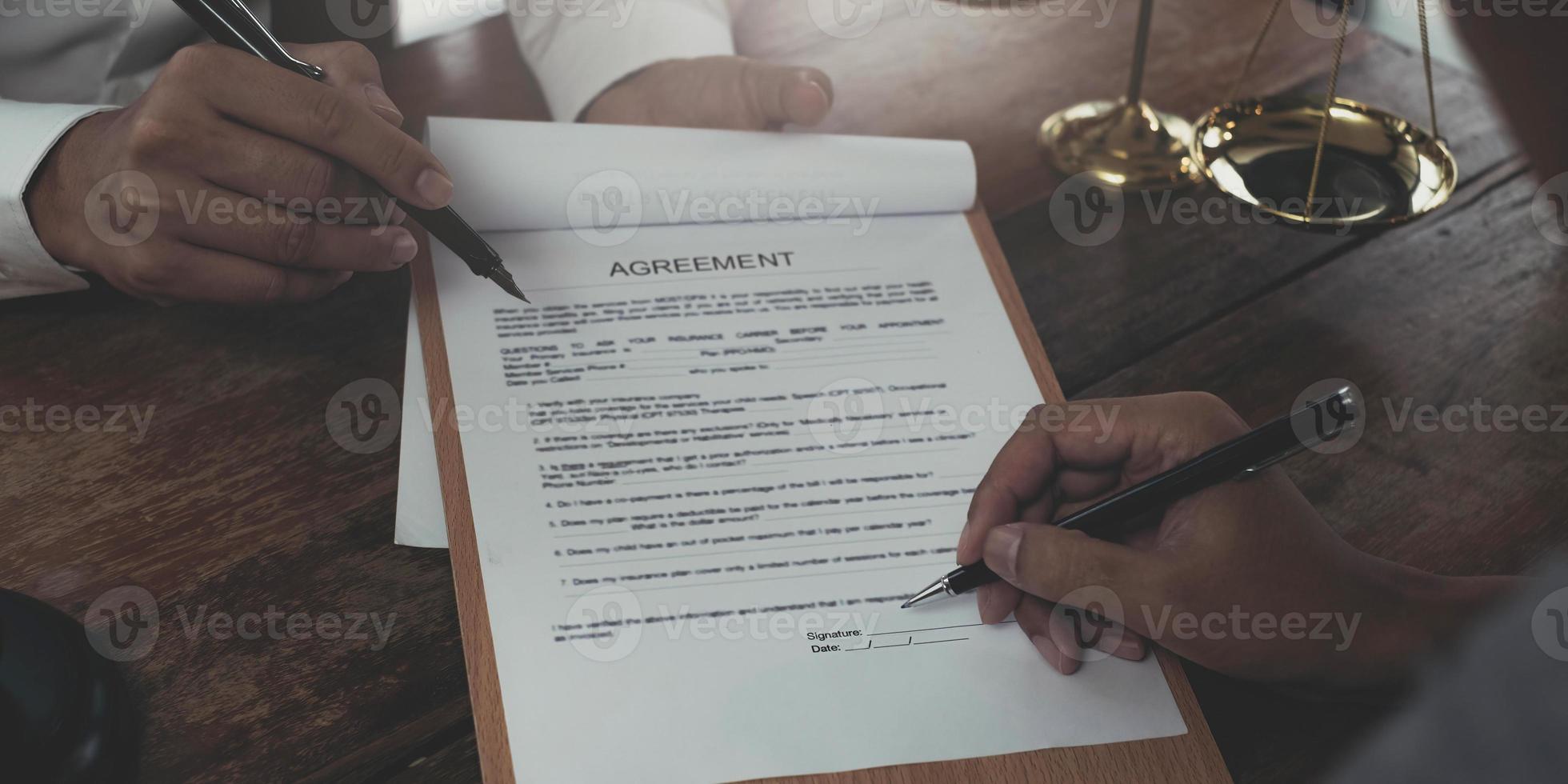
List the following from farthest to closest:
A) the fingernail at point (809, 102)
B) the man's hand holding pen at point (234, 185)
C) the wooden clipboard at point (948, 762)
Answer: the fingernail at point (809, 102) < the man's hand holding pen at point (234, 185) < the wooden clipboard at point (948, 762)

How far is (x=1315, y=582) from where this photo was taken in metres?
0.54

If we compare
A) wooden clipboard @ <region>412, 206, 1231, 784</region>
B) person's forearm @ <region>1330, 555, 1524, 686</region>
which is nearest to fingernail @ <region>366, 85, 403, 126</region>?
wooden clipboard @ <region>412, 206, 1231, 784</region>

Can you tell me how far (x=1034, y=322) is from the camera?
75 centimetres

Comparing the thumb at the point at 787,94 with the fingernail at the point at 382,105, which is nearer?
the fingernail at the point at 382,105

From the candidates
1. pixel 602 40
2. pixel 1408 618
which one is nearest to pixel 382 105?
pixel 602 40

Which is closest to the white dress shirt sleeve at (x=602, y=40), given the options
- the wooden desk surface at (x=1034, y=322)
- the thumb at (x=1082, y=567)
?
the wooden desk surface at (x=1034, y=322)

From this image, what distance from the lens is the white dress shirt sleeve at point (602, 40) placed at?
3.09 feet

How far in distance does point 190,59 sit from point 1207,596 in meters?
0.63

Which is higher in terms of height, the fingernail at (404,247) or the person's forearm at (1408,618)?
the fingernail at (404,247)

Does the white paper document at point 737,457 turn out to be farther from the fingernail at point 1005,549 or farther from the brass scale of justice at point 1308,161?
the brass scale of justice at point 1308,161

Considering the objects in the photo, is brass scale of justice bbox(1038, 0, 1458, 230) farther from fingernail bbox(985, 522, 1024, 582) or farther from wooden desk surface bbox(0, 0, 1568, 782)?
fingernail bbox(985, 522, 1024, 582)

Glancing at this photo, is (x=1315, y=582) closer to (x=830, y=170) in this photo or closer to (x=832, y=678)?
(x=832, y=678)

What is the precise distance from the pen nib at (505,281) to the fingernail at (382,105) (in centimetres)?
12

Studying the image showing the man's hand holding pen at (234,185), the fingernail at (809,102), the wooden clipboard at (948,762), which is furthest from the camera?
the fingernail at (809,102)
